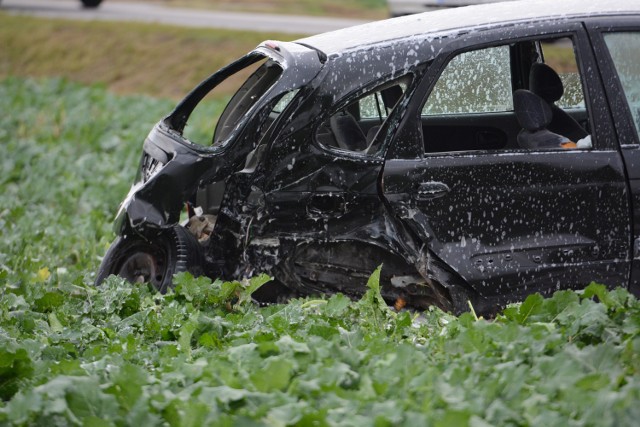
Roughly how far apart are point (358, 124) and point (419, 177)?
598mm

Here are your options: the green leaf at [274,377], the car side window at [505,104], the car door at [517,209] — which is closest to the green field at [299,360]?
the green leaf at [274,377]

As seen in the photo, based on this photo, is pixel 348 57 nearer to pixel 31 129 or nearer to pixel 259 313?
pixel 259 313

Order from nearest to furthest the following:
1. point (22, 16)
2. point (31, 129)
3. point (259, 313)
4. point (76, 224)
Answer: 1. point (259, 313)
2. point (76, 224)
3. point (31, 129)
4. point (22, 16)

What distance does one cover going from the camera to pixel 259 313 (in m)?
5.66

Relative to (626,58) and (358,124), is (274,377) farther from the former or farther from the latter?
(626,58)

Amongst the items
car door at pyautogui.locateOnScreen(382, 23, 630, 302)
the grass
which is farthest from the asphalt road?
car door at pyautogui.locateOnScreen(382, 23, 630, 302)

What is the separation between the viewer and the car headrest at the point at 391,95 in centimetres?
593

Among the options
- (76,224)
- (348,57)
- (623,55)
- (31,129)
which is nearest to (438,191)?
(348,57)

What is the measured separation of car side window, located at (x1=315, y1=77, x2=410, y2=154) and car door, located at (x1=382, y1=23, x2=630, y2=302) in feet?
0.53

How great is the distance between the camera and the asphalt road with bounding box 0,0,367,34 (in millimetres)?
24016

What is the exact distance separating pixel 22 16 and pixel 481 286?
2259 centimetres

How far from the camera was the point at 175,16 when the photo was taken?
2719 centimetres

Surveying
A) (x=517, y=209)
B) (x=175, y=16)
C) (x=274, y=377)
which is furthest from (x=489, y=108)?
(x=175, y=16)

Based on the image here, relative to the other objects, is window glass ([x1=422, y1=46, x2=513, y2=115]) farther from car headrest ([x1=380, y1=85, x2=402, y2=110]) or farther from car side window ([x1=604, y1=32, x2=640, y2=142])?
car side window ([x1=604, y1=32, x2=640, y2=142])
